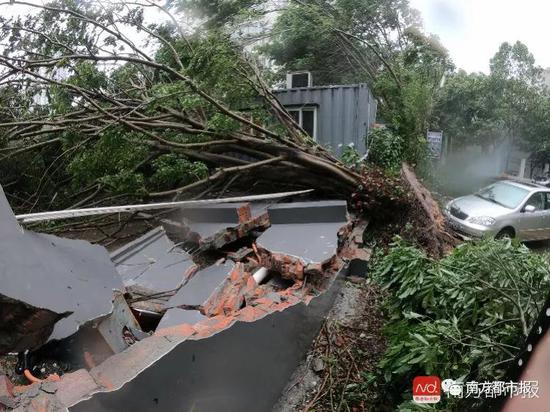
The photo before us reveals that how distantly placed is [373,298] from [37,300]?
9.50 ft

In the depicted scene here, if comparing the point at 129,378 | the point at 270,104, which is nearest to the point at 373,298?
the point at 129,378

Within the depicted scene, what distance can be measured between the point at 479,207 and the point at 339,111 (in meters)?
3.50

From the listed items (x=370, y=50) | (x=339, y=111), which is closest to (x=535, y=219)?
(x=339, y=111)

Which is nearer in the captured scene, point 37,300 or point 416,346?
point 37,300

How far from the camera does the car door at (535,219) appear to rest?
7.60m

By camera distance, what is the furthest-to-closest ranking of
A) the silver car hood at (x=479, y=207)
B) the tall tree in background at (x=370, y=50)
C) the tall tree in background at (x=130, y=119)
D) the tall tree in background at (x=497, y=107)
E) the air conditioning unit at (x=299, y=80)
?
1. the tall tree in background at (x=497, y=107)
2. the tall tree in background at (x=370, y=50)
3. the air conditioning unit at (x=299, y=80)
4. the silver car hood at (x=479, y=207)
5. the tall tree in background at (x=130, y=119)

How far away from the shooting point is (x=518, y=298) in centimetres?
202

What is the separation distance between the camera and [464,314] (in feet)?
7.34

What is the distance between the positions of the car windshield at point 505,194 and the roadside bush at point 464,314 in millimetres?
5840

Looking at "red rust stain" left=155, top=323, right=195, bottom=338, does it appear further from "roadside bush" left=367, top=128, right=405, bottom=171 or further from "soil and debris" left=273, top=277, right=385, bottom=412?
"roadside bush" left=367, top=128, right=405, bottom=171

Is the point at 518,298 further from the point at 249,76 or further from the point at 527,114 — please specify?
the point at 527,114

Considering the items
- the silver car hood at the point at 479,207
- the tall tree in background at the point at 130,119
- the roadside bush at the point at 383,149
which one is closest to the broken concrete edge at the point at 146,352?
the tall tree in background at the point at 130,119

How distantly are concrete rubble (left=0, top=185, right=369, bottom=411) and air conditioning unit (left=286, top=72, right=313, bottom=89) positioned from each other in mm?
4845
